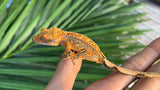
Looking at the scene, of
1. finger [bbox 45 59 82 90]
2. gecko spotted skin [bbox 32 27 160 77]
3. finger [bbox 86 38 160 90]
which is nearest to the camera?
finger [bbox 45 59 82 90]

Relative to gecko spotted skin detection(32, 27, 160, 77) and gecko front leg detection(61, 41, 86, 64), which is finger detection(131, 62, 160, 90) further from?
gecko front leg detection(61, 41, 86, 64)

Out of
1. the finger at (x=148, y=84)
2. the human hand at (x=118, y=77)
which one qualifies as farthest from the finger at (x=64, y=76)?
the finger at (x=148, y=84)

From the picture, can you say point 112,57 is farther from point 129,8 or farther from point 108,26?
point 129,8

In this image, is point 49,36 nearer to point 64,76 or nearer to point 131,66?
point 64,76

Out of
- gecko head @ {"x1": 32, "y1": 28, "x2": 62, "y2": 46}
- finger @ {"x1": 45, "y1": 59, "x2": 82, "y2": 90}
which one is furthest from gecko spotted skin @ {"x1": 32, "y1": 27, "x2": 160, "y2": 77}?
finger @ {"x1": 45, "y1": 59, "x2": 82, "y2": 90}

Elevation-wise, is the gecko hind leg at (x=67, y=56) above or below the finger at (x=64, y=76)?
above

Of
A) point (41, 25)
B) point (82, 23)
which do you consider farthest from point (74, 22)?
point (41, 25)

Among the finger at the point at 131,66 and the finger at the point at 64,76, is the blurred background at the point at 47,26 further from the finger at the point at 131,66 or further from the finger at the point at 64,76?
the finger at the point at 64,76

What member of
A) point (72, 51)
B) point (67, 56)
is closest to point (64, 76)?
point (67, 56)
